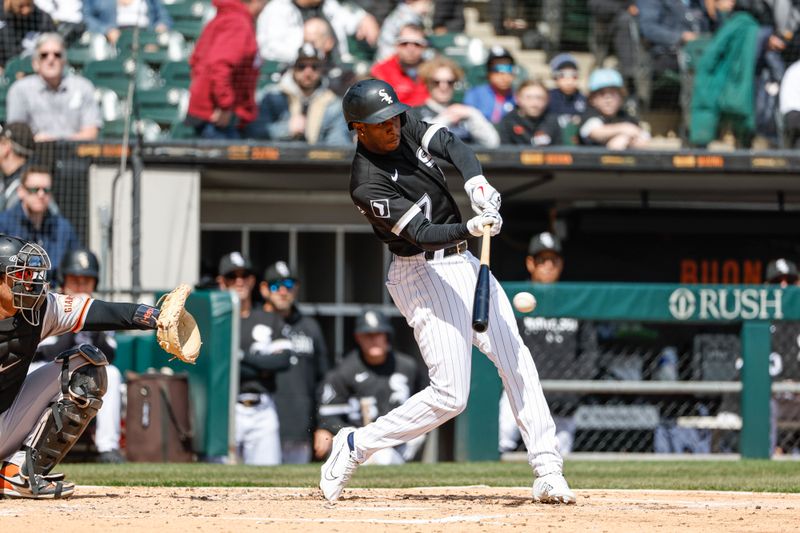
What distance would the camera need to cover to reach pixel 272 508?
501 cm

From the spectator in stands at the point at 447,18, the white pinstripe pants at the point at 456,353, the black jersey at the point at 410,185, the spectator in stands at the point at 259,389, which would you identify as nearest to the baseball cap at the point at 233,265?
the spectator in stands at the point at 259,389

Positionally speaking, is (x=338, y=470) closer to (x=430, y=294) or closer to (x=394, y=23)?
(x=430, y=294)

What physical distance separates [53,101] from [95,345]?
2326 mm

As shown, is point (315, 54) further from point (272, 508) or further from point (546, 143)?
point (272, 508)

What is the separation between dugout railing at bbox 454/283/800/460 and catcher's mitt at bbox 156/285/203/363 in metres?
3.99

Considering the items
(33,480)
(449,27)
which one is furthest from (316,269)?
(33,480)

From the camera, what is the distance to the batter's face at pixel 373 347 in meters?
9.29

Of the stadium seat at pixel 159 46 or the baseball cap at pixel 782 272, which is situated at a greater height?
the stadium seat at pixel 159 46

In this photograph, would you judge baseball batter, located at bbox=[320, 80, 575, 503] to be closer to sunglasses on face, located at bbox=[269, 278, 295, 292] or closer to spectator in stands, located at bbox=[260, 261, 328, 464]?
spectator in stands, located at bbox=[260, 261, 328, 464]

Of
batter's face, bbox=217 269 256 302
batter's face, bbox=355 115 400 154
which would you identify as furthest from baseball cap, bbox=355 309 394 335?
batter's face, bbox=355 115 400 154

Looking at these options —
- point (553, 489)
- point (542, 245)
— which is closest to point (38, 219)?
point (542, 245)

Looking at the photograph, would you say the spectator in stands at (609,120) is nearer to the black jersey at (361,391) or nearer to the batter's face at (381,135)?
the black jersey at (361,391)

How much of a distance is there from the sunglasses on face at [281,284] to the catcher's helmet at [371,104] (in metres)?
4.47

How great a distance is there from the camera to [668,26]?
11.6 metres
